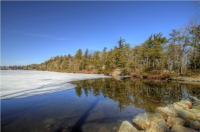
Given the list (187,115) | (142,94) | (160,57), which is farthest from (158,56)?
(187,115)

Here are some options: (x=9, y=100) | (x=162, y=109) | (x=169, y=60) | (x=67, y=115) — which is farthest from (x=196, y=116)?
(x=169, y=60)

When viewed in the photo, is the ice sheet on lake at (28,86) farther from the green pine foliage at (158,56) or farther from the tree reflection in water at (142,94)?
the green pine foliage at (158,56)

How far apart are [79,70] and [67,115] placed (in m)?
60.5

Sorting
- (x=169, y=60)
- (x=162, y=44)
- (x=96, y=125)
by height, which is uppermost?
(x=162, y=44)

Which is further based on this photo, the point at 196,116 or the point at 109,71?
the point at 109,71

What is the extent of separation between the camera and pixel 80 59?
66.8m

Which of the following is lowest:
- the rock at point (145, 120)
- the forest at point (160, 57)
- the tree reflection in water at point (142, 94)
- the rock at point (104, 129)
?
the tree reflection in water at point (142, 94)

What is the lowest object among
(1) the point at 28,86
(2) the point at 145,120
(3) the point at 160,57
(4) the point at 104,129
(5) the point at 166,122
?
(4) the point at 104,129

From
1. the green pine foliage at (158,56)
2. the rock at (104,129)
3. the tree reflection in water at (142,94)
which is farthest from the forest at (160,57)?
the rock at (104,129)

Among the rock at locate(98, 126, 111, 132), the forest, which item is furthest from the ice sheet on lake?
the forest

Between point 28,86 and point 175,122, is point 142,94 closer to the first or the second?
point 175,122

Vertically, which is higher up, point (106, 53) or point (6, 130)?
point (106, 53)

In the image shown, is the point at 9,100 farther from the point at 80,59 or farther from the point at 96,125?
the point at 80,59

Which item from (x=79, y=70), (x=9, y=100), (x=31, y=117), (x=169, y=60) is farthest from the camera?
(x=79, y=70)
